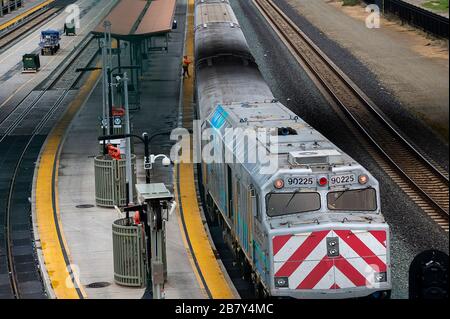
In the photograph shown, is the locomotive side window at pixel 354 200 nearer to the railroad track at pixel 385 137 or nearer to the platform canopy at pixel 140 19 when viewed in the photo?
the railroad track at pixel 385 137

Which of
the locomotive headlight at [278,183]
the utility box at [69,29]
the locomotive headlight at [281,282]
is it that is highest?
the locomotive headlight at [278,183]

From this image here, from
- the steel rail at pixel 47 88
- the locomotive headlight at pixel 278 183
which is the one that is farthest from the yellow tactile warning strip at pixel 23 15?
the locomotive headlight at pixel 278 183

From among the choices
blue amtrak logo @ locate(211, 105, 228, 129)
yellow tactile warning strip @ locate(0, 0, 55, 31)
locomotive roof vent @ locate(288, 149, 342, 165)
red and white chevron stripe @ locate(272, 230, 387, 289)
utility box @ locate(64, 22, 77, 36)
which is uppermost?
locomotive roof vent @ locate(288, 149, 342, 165)

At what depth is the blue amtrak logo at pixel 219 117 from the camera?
32.7 m

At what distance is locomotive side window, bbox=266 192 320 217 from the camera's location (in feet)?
81.6

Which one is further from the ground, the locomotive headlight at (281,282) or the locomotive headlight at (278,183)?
the locomotive headlight at (278,183)

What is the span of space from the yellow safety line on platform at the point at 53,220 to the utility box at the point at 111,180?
189cm

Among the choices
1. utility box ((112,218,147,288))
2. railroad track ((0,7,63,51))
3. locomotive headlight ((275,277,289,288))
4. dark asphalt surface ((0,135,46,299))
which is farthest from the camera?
railroad track ((0,7,63,51))

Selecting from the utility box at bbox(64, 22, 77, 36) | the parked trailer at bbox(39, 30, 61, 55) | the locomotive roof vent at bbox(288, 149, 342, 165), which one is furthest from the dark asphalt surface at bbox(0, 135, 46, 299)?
the utility box at bbox(64, 22, 77, 36)

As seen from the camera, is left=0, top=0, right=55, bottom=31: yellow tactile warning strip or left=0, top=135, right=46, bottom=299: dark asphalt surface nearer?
left=0, top=135, right=46, bottom=299: dark asphalt surface

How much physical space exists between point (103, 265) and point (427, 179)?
12623 millimetres

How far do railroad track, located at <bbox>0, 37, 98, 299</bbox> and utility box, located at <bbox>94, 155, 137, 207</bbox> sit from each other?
2933 millimetres

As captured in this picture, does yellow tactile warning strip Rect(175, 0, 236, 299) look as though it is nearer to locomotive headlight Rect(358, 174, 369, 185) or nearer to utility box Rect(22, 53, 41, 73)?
locomotive headlight Rect(358, 174, 369, 185)

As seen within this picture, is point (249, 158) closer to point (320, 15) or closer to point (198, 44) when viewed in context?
point (198, 44)
